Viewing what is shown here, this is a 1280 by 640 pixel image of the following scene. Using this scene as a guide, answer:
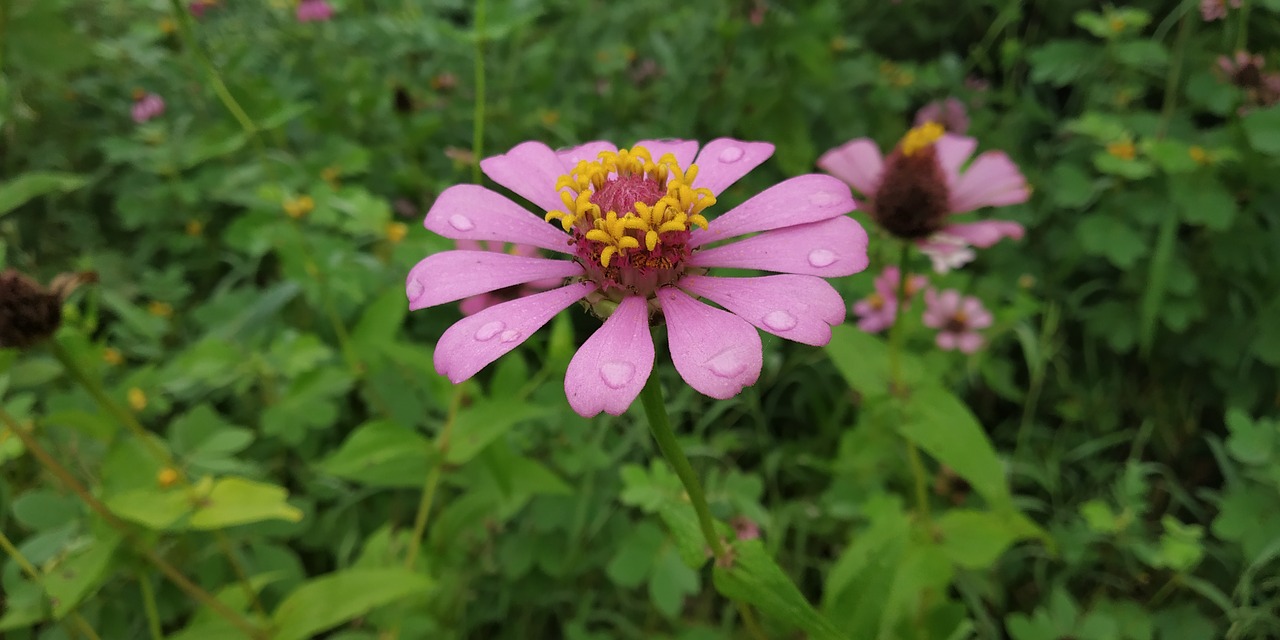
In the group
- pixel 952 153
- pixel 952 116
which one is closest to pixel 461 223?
pixel 952 153

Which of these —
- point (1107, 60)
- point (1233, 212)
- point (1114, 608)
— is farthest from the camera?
point (1107, 60)

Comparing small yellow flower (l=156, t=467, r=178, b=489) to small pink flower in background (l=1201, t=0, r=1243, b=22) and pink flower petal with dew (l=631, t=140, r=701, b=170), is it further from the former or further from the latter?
small pink flower in background (l=1201, t=0, r=1243, b=22)

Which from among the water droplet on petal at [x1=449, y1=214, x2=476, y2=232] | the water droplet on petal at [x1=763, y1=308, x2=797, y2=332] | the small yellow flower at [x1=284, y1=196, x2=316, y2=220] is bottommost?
the small yellow flower at [x1=284, y1=196, x2=316, y2=220]

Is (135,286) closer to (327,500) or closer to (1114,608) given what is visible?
(327,500)

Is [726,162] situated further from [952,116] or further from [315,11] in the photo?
[315,11]

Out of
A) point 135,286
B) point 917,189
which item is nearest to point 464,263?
point 917,189

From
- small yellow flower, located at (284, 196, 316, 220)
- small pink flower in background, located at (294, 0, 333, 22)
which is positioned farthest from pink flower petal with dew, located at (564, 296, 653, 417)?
small pink flower in background, located at (294, 0, 333, 22)

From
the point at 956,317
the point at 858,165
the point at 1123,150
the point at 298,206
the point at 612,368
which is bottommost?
the point at 956,317
